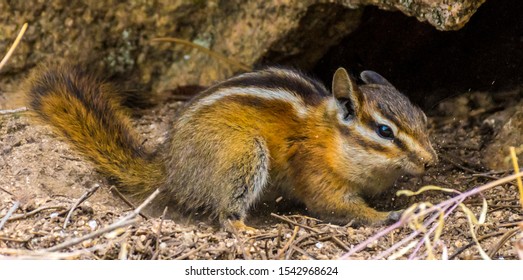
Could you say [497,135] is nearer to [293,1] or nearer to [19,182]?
[293,1]

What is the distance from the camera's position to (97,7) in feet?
19.4

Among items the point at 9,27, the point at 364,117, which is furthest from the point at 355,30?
the point at 9,27

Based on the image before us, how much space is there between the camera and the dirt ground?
13.6ft

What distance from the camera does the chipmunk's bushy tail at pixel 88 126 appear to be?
17.3ft

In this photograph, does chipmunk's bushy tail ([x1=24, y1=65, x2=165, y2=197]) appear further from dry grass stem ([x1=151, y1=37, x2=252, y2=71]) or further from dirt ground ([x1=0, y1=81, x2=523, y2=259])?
dry grass stem ([x1=151, y1=37, x2=252, y2=71])

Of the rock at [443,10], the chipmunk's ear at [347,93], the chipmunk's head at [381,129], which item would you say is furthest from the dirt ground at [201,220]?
the rock at [443,10]

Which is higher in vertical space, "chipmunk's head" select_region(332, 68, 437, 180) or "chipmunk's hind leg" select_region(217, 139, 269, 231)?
"chipmunk's head" select_region(332, 68, 437, 180)

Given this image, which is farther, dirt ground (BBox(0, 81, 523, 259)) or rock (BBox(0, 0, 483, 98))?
rock (BBox(0, 0, 483, 98))

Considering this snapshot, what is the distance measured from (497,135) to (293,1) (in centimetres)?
186

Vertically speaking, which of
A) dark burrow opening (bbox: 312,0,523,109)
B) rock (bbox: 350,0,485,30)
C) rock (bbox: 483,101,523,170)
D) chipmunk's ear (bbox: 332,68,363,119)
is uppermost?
rock (bbox: 350,0,485,30)

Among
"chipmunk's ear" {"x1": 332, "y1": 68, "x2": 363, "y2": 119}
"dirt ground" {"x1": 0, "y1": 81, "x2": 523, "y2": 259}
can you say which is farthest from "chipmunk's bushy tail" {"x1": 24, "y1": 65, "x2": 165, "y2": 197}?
"chipmunk's ear" {"x1": 332, "y1": 68, "x2": 363, "y2": 119}

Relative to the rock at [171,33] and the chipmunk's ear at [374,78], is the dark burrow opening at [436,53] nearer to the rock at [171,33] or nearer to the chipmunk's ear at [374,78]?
the rock at [171,33]

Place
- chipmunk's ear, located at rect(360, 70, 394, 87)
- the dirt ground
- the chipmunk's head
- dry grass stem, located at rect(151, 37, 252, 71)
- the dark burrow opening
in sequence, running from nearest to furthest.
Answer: the dirt ground
the chipmunk's head
chipmunk's ear, located at rect(360, 70, 394, 87)
the dark burrow opening
dry grass stem, located at rect(151, 37, 252, 71)

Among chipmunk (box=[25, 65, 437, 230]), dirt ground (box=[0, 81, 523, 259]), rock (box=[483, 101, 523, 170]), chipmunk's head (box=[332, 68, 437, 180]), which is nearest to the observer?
dirt ground (box=[0, 81, 523, 259])
